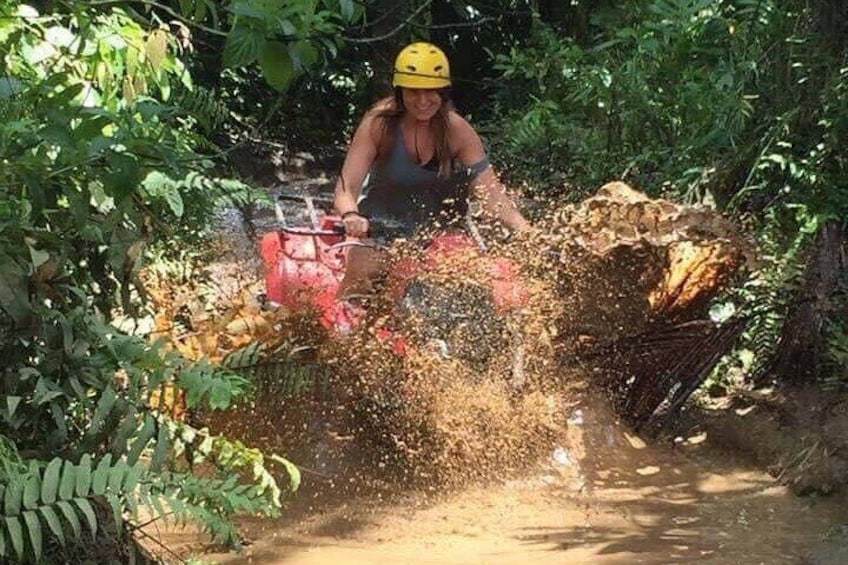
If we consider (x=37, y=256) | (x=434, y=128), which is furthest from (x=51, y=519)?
(x=434, y=128)

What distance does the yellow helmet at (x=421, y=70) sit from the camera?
5.40 meters

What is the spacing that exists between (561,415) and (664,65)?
3.39m

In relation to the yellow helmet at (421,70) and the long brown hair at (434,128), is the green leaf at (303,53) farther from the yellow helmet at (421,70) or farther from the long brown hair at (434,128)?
the long brown hair at (434,128)

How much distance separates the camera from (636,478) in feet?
16.9

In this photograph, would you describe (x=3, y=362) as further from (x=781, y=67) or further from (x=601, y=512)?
(x=781, y=67)

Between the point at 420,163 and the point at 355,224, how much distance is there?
54 cm

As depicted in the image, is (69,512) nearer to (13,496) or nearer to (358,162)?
(13,496)

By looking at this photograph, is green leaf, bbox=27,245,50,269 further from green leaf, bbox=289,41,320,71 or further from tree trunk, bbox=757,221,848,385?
tree trunk, bbox=757,221,848,385

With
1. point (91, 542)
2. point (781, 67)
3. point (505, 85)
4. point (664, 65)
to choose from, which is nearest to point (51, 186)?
point (91, 542)

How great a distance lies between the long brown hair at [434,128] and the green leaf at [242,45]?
3502mm

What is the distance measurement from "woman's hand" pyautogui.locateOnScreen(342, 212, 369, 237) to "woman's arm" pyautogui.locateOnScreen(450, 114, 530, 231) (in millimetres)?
604

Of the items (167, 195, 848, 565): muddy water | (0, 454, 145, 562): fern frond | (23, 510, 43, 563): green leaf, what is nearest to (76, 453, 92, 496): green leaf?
(0, 454, 145, 562): fern frond

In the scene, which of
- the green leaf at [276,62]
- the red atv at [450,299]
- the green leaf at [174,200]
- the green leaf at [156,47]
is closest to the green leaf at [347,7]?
the green leaf at [276,62]

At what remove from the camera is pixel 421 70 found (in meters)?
5.42
